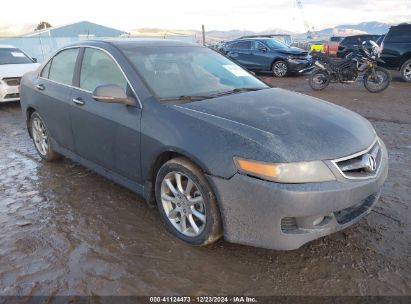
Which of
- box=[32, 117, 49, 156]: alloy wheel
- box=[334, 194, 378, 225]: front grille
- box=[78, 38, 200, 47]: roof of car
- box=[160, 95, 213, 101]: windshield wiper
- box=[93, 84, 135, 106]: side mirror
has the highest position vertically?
box=[78, 38, 200, 47]: roof of car

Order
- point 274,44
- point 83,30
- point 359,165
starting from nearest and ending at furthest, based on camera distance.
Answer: point 359,165, point 274,44, point 83,30

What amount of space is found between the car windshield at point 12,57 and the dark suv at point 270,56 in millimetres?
7444

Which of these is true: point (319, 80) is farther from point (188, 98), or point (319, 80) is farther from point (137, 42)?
point (188, 98)

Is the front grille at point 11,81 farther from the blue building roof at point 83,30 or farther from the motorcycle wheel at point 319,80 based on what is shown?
the blue building roof at point 83,30

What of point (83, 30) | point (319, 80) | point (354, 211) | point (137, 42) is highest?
point (83, 30)

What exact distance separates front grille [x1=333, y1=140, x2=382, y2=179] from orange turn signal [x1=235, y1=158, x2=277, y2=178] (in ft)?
1.49

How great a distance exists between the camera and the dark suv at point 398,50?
12.0 m

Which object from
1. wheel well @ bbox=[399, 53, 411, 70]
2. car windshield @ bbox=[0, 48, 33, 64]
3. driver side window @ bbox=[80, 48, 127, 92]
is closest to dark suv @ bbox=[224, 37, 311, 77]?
wheel well @ bbox=[399, 53, 411, 70]

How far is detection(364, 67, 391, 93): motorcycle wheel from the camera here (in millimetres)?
10398

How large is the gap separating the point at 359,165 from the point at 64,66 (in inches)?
134

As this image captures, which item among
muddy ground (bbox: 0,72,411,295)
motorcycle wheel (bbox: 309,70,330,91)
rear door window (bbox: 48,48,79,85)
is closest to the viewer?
muddy ground (bbox: 0,72,411,295)

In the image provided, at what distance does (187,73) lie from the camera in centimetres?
366

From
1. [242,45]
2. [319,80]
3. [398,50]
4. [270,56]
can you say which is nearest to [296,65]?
[270,56]

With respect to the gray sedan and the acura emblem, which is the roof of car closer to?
the gray sedan
